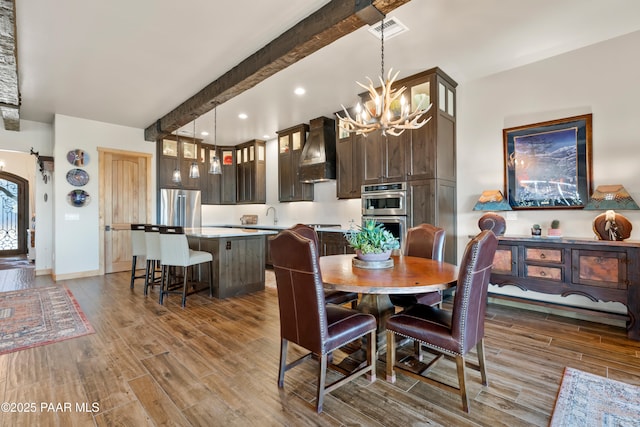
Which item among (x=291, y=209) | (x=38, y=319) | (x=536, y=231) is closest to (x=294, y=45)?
(x=536, y=231)

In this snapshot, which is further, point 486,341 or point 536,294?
point 536,294

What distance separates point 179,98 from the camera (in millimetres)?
4648

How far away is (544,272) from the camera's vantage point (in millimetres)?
3209

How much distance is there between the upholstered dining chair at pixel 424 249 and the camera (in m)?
2.58

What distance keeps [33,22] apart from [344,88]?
129 inches

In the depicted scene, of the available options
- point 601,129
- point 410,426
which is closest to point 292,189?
point 601,129

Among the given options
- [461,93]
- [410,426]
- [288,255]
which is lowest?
[410,426]

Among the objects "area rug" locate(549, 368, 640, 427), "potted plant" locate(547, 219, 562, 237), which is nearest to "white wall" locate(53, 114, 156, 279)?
"area rug" locate(549, 368, 640, 427)

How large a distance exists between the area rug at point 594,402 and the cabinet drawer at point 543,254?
4.13 feet

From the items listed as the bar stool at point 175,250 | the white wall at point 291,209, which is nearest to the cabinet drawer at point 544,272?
the white wall at point 291,209

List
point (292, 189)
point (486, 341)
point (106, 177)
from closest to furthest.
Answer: point (486, 341)
point (106, 177)
point (292, 189)

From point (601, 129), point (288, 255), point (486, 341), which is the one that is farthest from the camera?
point (601, 129)

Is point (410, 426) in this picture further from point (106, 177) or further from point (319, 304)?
point (106, 177)

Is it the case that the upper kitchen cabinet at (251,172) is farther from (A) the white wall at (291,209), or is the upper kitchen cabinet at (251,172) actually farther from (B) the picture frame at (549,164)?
(B) the picture frame at (549,164)
